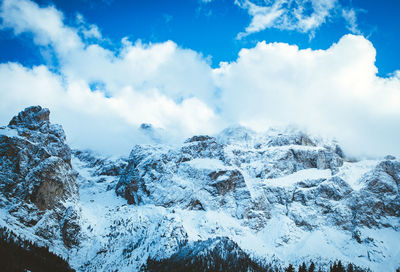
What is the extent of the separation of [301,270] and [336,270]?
1187 centimetres

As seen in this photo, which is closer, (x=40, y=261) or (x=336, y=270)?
(x=336, y=270)

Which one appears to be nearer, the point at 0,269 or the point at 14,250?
the point at 0,269

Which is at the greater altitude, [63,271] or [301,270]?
[301,270]

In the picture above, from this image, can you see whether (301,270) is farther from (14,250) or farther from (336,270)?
(14,250)

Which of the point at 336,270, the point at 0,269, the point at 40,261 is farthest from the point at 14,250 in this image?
the point at 336,270

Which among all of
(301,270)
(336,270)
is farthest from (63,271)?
(336,270)

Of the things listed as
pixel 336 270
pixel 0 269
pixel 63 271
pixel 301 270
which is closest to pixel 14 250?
pixel 63 271

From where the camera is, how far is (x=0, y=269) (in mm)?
128375

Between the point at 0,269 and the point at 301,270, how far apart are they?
106 m

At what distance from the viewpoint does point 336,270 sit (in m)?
128

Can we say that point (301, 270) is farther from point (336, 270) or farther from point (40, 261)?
point (40, 261)

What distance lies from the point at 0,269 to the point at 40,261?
55800 mm

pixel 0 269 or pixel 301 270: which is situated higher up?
pixel 301 270

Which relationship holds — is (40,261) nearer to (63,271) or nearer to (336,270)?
(63,271)
